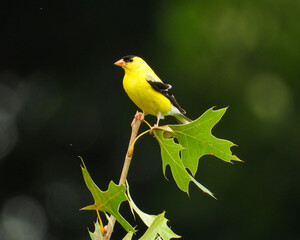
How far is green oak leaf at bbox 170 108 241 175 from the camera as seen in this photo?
166 cm

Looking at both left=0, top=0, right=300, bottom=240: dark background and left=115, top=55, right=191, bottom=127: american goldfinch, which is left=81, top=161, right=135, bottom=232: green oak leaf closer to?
left=115, top=55, right=191, bottom=127: american goldfinch

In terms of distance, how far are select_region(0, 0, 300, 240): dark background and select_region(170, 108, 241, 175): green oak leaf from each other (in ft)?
18.7

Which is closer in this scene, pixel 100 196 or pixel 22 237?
pixel 100 196

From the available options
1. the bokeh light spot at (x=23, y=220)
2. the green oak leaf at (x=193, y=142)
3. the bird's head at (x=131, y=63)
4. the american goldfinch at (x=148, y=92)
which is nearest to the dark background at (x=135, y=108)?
the bokeh light spot at (x=23, y=220)

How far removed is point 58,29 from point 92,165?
1.97 meters

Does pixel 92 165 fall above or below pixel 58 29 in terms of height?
below

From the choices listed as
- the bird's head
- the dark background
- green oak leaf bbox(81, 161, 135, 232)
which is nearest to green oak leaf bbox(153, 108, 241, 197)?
green oak leaf bbox(81, 161, 135, 232)

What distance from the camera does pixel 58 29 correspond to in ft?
29.2

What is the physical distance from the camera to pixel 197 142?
1.68 m

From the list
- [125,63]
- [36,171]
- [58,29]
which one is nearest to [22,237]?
[36,171]

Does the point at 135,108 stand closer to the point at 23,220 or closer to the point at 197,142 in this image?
the point at 23,220

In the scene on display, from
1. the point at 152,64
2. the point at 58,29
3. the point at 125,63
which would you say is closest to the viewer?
the point at 125,63

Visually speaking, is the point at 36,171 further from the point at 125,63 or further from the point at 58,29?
the point at 125,63

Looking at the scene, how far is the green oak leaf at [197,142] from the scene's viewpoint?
5.45ft
